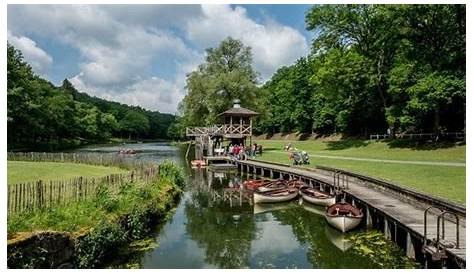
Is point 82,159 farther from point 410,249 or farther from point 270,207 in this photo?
point 410,249

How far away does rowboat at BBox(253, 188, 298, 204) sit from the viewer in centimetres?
2452

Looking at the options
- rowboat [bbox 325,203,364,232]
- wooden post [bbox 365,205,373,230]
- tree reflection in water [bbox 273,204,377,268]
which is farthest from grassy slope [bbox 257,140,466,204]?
tree reflection in water [bbox 273,204,377,268]

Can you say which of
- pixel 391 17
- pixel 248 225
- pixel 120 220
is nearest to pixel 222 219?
pixel 248 225

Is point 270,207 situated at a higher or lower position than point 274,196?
lower

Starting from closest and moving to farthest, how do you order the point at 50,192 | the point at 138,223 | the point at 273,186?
the point at 50,192 < the point at 138,223 < the point at 273,186

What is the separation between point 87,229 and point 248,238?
6.77m

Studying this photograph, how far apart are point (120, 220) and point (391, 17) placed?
37.6 meters

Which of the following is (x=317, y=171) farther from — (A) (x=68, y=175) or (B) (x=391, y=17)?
(B) (x=391, y=17)

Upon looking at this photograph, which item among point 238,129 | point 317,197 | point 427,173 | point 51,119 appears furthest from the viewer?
point 51,119

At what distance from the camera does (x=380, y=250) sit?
48.0 feet

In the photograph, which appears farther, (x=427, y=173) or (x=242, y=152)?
(x=242, y=152)

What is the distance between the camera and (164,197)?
2175cm

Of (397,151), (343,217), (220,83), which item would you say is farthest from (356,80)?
(343,217)

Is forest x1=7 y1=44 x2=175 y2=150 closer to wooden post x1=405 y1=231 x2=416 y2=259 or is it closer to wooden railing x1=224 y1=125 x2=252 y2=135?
wooden railing x1=224 y1=125 x2=252 y2=135
